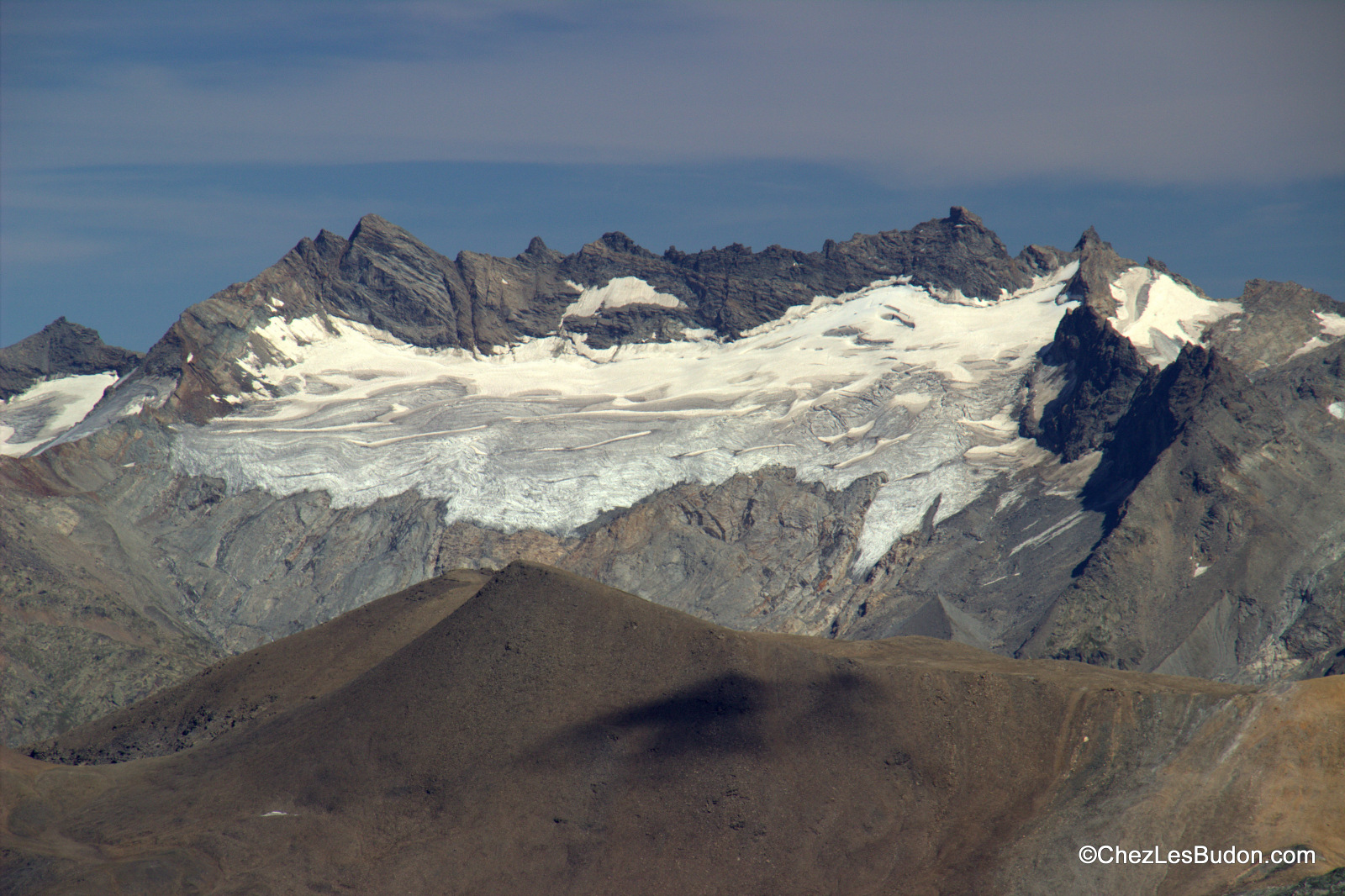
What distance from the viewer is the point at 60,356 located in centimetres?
17762

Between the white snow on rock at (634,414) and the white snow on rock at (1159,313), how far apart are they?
10.1m

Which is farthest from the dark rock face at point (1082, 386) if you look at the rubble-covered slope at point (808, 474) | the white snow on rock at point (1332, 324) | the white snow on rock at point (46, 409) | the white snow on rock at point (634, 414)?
the white snow on rock at point (46, 409)

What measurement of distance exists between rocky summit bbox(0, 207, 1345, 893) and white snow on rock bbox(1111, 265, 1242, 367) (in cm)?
61

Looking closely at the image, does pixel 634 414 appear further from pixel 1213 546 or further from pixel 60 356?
pixel 60 356

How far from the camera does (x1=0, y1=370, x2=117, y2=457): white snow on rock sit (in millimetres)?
154875

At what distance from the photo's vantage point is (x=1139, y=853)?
151ft

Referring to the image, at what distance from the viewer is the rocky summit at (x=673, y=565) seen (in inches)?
1969

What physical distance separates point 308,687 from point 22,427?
112 meters

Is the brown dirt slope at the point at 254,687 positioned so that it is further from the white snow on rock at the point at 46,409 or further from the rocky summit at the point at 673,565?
the white snow on rock at the point at 46,409

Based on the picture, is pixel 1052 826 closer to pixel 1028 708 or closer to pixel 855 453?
pixel 1028 708

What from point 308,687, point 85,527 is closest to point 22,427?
point 85,527

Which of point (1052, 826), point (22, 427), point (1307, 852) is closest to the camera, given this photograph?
point (1307, 852)

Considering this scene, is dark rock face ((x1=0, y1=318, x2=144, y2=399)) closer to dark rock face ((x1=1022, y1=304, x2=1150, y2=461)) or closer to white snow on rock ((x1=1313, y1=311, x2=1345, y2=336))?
dark rock face ((x1=1022, y1=304, x2=1150, y2=461))

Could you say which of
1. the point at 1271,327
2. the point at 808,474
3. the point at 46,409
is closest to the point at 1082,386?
the point at 1271,327
